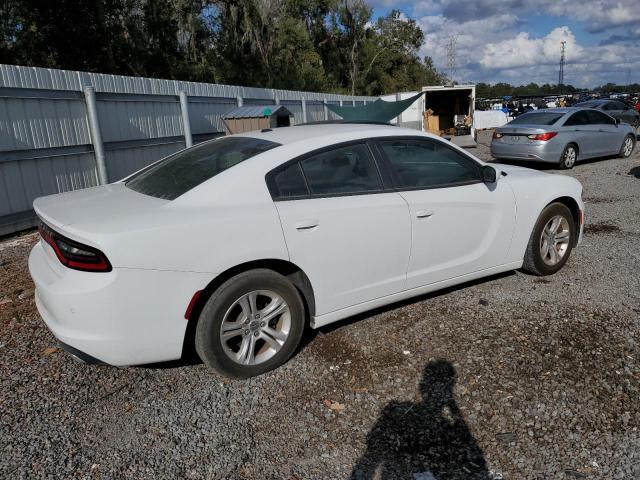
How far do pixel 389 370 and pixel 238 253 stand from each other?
4.16 ft

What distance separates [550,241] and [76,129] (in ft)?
23.4

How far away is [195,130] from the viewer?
11086mm

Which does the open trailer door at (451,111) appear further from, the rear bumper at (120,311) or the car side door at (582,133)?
the rear bumper at (120,311)

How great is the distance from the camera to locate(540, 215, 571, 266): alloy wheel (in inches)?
182

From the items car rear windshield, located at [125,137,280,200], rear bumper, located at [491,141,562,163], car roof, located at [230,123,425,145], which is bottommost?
rear bumper, located at [491,141,562,163]

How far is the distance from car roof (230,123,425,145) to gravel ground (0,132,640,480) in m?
1.46

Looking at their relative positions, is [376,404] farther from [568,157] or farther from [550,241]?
[568,157]

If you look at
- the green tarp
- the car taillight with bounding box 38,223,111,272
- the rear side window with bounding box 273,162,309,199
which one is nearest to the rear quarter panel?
the rear side window with bounding box 273,162,309,199

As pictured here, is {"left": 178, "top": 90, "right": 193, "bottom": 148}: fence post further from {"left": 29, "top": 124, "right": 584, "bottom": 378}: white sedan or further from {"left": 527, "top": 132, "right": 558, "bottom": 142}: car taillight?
{"left": 527, "top": 132, "right": 558, "bottom": 142}: car taillight

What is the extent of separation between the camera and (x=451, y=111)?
25.7 m

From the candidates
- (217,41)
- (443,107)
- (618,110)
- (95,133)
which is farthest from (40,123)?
(217,41)

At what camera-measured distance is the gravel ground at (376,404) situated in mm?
2455

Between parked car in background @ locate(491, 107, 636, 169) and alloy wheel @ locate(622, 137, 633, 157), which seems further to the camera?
alloy wheel @ locate(622, 137, 633, 157)

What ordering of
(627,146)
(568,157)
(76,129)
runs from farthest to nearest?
(627,146), (568,157), (76,129)
